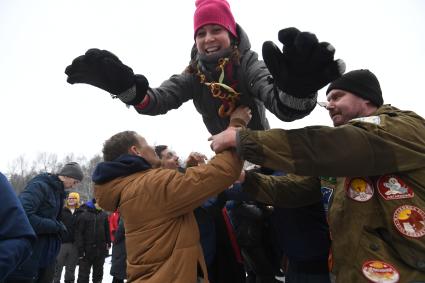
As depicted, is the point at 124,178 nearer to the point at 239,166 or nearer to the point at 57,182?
the point at 239,166

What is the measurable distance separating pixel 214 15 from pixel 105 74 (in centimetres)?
83

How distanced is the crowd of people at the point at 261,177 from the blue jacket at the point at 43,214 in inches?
82.7

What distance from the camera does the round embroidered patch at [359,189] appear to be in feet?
5.51

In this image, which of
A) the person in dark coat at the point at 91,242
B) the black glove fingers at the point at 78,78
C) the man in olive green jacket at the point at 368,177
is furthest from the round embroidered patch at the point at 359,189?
the person in dark coat at the point at 91,242

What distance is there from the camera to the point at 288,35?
139cm

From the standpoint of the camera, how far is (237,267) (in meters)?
2.84

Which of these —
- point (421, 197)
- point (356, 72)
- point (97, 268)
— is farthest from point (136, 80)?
point (97, 268)

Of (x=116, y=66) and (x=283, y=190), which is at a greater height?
(x=116, y=66)

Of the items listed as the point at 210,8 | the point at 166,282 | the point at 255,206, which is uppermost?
the point at 210,8

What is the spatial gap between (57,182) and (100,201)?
2.91 m

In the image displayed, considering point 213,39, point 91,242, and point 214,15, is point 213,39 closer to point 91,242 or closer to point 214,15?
point 214,15

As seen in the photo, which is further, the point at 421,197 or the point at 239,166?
the point at 239,166

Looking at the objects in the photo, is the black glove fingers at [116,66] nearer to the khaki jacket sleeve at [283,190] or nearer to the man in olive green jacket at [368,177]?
the man in olive green jacket at [368,177]

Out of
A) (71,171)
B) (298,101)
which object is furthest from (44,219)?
(298,101)
